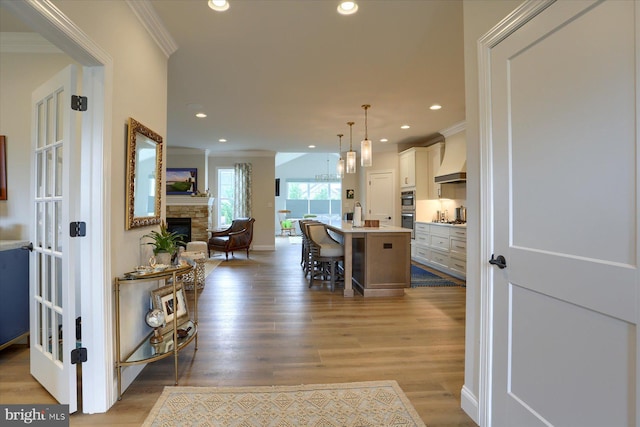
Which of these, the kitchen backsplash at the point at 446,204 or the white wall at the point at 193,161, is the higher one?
the white wall at the point at 193,161

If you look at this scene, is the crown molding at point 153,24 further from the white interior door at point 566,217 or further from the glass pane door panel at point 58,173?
the white interior door at point 566,217

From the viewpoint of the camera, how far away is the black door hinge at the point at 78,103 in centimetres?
172

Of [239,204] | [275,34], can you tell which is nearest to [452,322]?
[275,34]

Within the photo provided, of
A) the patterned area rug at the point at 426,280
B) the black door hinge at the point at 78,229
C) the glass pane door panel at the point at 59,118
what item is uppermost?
the glass pane door panel at the point at 59,118

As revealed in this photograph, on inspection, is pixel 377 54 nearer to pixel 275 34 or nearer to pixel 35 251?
pixel 275 34

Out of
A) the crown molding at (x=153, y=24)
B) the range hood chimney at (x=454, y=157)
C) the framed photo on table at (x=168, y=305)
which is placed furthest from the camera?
the range hood chimney at (x=454, y=157)

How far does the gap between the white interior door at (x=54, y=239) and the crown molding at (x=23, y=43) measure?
37.2 inches

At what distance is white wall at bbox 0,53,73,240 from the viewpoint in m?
2.63

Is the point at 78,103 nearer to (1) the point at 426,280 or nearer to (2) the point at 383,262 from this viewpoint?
(2) the point at 383,262

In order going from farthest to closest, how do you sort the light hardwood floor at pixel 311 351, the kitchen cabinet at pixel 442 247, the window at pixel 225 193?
Result: the window at pixel 225 193 < the kitchen cabinet at pixel 442 247 < the light hardwood floor at pixel 311 351

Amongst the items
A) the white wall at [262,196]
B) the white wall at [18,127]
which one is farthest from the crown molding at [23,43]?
the white wall at [262,196]

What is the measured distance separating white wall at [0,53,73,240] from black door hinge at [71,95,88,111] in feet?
4.39

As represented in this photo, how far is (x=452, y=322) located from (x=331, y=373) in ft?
5.27

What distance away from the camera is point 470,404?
176 centimetres
